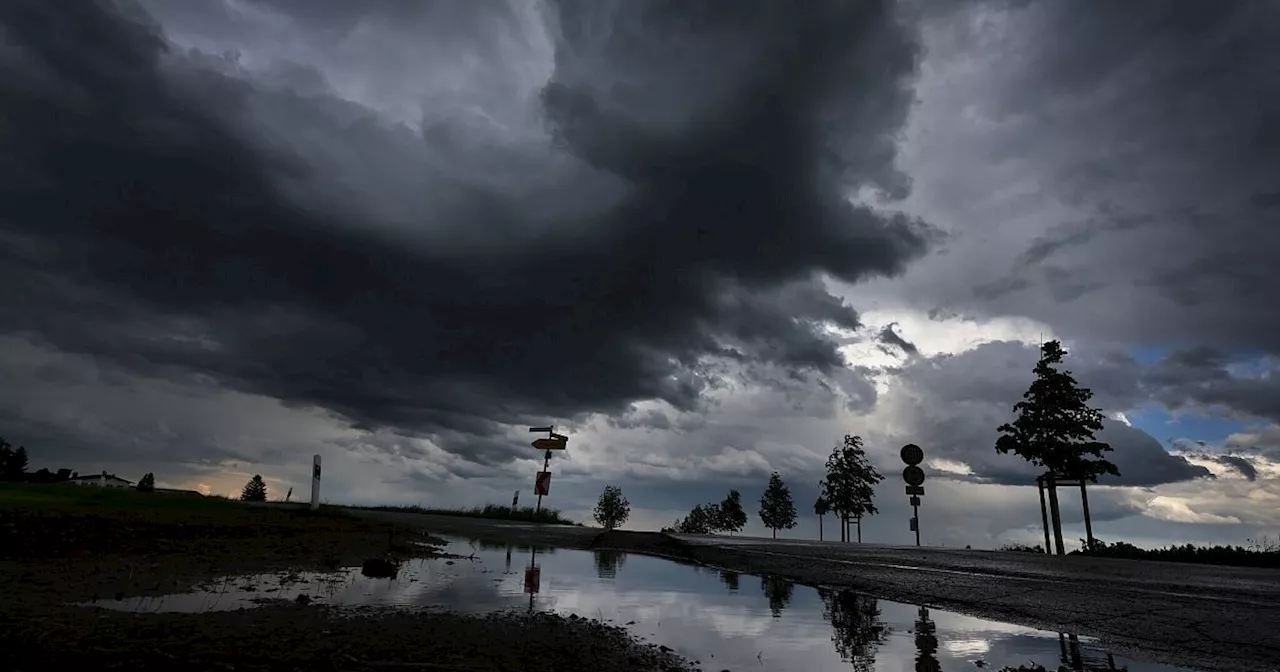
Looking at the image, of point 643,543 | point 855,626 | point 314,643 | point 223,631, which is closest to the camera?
point 314,643

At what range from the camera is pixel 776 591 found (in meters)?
7.63

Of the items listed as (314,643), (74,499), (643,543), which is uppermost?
(74,499)

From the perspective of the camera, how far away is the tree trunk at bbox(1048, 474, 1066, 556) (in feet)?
106

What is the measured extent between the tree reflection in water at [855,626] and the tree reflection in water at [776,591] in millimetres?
397

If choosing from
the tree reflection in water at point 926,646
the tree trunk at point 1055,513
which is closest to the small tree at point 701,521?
the tree trunk at point 1055,513

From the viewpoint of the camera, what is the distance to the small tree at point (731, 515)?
7419 cm

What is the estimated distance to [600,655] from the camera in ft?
12.9

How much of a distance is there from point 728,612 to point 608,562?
5346mm

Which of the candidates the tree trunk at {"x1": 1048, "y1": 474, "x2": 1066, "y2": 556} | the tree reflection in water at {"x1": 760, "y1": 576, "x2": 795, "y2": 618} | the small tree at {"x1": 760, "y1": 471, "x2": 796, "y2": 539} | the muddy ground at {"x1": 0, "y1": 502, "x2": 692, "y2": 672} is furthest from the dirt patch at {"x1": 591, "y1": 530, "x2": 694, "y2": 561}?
the small tree at {"x1": 760, "y1": 471, "x2": 796, "y2": 539}

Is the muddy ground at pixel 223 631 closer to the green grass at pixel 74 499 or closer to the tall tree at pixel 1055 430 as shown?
the green grass at pixel 74 499

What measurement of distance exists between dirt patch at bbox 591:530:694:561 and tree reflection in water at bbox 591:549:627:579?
966 mm

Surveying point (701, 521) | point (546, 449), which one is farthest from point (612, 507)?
point (546, 449)

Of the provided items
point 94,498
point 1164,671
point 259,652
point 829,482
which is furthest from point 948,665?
point 829,482

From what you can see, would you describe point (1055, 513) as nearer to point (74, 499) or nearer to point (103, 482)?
point (74, 499)
